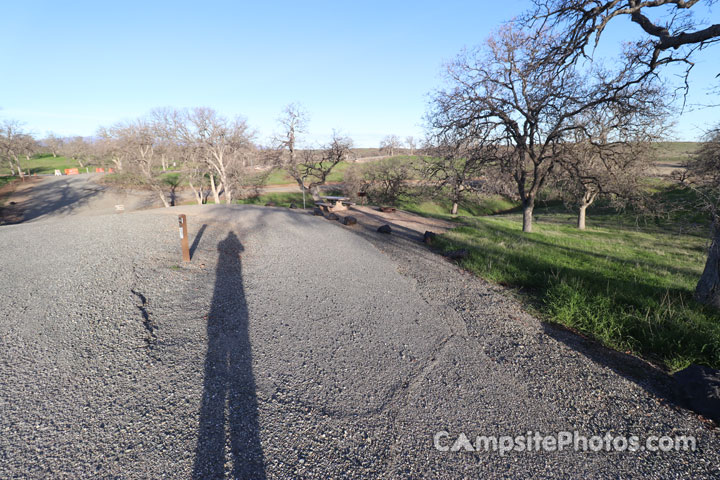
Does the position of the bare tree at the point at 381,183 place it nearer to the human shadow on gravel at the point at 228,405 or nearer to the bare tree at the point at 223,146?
the bare tree at the point at 223,146

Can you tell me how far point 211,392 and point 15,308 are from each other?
4.25m

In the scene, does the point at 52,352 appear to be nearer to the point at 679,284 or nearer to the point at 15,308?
the point at 15,308

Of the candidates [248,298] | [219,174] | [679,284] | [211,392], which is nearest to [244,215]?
[248,298]

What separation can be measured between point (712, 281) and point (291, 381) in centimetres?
721

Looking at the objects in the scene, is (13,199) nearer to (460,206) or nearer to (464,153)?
(464,153)

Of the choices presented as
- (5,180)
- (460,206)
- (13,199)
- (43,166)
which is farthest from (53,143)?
(460,206)

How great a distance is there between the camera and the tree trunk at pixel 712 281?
17.6ft

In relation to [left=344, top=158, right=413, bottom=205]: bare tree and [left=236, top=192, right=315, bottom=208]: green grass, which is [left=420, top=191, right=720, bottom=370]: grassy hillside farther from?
[left=236, top=192, right=315, bottom=208]: green grass

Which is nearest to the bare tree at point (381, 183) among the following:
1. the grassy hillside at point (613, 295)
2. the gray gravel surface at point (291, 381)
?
the grassy hillside at point (613, 295)

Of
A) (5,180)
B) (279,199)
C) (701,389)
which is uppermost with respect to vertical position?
(5,180)

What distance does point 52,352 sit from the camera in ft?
13.1

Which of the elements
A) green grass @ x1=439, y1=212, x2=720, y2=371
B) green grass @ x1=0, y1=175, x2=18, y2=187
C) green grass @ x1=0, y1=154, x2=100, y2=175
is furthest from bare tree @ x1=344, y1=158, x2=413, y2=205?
green grass @ x1=0, y1=154, x2=100, y2=175

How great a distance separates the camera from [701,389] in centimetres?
318

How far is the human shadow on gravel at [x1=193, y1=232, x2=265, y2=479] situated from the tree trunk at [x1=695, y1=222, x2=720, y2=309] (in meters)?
7.47
